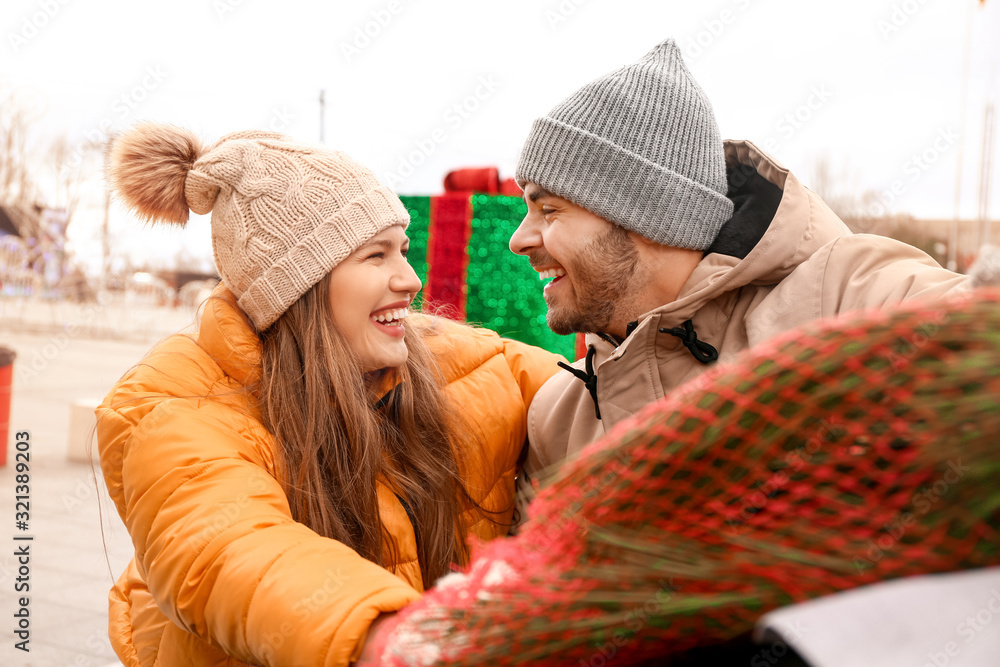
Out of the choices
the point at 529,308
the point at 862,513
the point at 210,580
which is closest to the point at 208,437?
the point at 210,580

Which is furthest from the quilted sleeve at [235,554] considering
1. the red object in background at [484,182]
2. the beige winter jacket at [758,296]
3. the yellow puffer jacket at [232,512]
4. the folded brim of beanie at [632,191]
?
the red object in background at [484,182]

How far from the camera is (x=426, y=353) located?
2.18 meters

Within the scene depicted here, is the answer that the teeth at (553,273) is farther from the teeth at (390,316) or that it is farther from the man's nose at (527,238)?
the teeth at (390,316)

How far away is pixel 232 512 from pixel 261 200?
0.88 m

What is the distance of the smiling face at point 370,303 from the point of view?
200cm

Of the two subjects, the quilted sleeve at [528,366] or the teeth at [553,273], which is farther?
the quilted sleeve at [528,366]

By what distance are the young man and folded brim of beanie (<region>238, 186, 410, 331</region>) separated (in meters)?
0.45

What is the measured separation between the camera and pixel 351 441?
1882 millimetres

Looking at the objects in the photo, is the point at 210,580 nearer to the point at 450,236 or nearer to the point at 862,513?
the point at 862,513

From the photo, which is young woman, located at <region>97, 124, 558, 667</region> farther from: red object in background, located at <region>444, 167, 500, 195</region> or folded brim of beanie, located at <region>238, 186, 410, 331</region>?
red object in background, located at <region>444, 167, 500, 195</region>

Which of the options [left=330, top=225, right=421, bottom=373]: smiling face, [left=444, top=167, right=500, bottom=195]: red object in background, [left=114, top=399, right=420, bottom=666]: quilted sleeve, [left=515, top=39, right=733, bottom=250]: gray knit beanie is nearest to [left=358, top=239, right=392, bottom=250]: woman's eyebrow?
[left=330, top=225, right=421, bottom=373]: smiling face

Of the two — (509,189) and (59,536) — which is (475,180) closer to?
(509,189)

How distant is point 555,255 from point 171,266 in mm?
11981

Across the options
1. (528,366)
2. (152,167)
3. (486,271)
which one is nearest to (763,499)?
(528,366)
